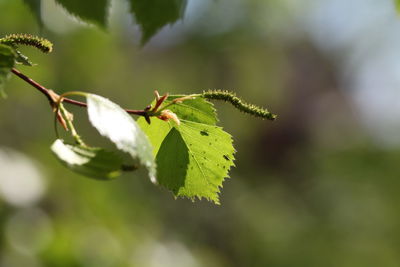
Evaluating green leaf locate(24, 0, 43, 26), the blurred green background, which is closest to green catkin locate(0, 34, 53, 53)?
green leaf locate(24, 0, 43, 26)

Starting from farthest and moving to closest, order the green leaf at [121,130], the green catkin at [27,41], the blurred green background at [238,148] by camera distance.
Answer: the blurred green background at [238,148] < the green catkin at [27,41] < the green leaf at [121,130]

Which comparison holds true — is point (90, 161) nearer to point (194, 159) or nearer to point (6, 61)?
point (6, 61)

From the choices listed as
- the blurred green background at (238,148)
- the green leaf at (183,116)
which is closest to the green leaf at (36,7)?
the green leaf at (183,116)

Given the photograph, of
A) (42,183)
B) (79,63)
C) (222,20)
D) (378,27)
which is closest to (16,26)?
(42,183)

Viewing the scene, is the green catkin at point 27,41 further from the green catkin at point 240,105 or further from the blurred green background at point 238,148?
the blurred green background at point 238,148

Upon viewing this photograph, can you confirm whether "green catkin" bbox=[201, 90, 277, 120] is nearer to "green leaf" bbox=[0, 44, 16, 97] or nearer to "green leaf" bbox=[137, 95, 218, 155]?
"green leaf" bbox=[137, 95, 218, 155]

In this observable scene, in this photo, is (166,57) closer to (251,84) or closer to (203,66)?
(203,66)

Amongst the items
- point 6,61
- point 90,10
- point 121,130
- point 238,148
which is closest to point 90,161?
point 121,130
